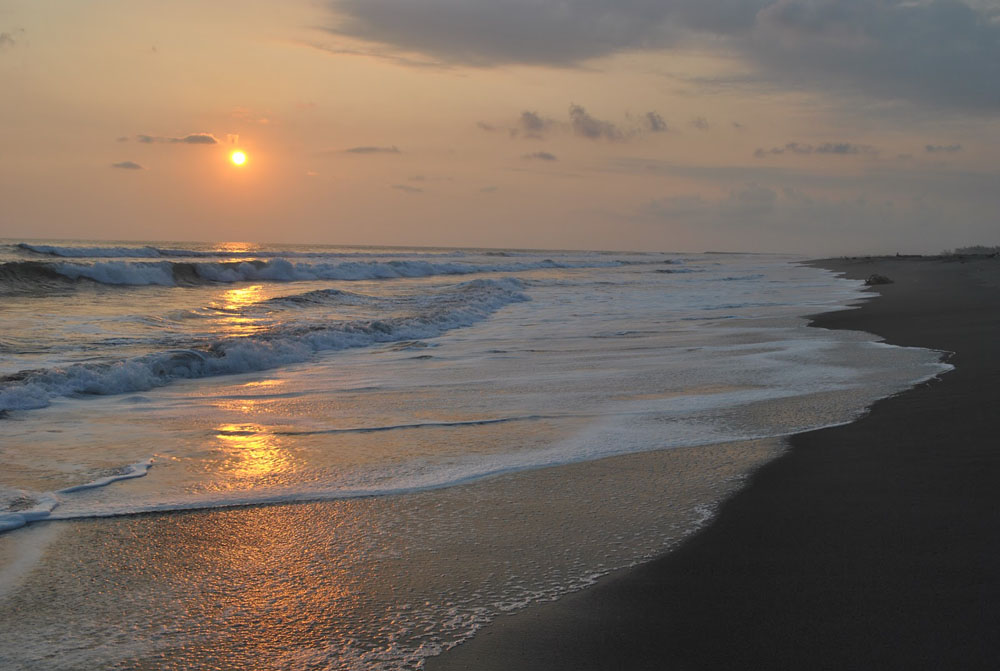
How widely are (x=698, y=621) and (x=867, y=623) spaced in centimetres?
60

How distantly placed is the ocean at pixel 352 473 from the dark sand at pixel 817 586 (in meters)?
0.20

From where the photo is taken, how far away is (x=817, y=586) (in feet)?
10.2

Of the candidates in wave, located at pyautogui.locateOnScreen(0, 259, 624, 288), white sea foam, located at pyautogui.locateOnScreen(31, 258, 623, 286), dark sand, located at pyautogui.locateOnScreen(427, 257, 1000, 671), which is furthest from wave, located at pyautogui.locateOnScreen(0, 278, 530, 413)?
white sea foam, located at pyautogui.locateOnScreen(31, 258, 623, 286)

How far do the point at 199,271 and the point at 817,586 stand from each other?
3569 centimetres

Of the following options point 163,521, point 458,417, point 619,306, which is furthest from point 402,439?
point 619,306

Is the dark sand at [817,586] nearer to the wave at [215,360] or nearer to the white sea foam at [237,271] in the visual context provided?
the wave at [215,360]

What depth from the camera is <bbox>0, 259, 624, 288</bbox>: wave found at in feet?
88.2

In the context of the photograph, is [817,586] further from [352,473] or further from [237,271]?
[237,271]

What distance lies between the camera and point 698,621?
289 cm

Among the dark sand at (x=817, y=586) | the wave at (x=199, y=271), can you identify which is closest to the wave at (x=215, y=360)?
the dark sand at (x=817, y=586)

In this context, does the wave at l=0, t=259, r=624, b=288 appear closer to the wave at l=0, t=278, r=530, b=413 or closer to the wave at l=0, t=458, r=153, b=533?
the wave at l=0, t=278, r=530, b=413

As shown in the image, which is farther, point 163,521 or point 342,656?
point 163,521

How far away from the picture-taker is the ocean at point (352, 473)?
2.96 m

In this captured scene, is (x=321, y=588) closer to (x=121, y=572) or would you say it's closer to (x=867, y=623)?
(x=121, y=572)
